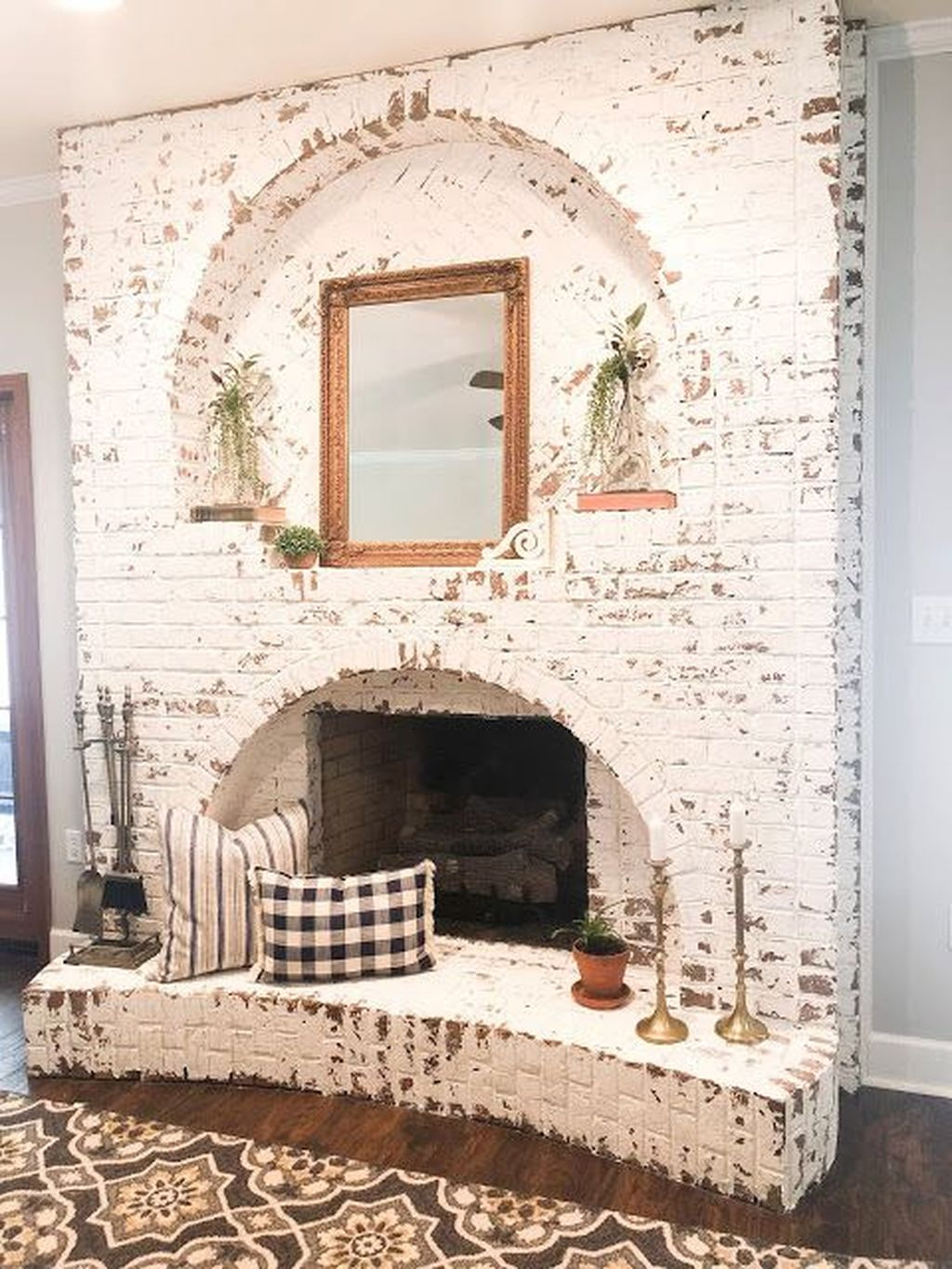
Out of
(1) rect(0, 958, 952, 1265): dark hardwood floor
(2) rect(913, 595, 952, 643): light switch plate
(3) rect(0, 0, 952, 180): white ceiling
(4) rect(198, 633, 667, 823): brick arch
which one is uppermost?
(3) rect(0, 0, 952, 180): white ceiling

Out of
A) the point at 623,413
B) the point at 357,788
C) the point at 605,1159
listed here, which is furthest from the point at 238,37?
the point at 605,1159

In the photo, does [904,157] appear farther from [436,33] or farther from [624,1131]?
[624,1131]

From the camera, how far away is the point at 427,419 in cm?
298

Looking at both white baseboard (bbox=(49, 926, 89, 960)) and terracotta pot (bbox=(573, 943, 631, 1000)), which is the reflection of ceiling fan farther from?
white baseboard (bbox=(49, 926, 89, 960))

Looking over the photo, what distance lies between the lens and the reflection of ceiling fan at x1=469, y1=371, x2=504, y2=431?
291cm

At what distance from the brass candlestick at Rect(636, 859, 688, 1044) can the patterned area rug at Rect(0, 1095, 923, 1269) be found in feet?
1.31

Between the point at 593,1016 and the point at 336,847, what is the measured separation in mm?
1076

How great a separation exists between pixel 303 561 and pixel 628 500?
3.14ft

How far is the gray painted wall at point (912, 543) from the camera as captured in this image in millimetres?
2648

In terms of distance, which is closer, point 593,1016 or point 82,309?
point 593,1016

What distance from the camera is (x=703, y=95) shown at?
2529 millimetres

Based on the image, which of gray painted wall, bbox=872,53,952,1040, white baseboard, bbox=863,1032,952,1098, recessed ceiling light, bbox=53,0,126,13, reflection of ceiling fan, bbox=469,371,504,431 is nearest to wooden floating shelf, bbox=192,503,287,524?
reflection of ceiling fan, bbox=469,371,504,431

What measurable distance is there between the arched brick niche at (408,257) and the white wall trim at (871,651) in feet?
1.64

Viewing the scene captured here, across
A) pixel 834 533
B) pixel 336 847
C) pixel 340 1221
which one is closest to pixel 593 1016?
pixel 340 1221
